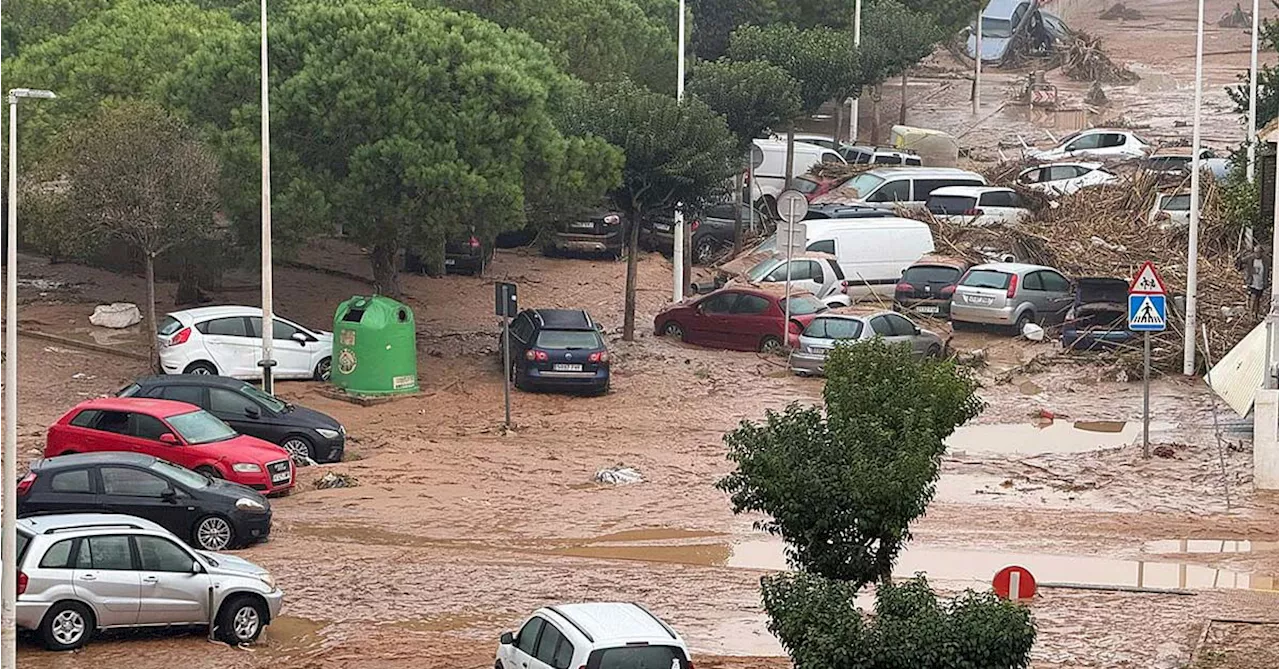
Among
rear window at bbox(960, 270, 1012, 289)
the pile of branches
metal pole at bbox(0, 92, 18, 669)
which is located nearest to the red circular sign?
metal pole at bbox(0, 92, 18, 669)

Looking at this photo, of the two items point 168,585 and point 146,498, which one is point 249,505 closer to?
point 146,498

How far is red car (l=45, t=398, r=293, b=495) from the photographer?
72.8ft

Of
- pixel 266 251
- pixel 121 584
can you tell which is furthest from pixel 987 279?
pixel 121 584

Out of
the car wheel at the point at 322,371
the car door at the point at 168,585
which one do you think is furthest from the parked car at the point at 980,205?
the car door at the point at 168,585

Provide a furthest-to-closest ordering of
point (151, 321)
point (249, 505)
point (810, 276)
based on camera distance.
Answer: point (810, 276) → point (151, 321) → point (249, 505)

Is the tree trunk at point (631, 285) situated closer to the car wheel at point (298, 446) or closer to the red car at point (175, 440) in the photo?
the car wheel at point (298, 446)

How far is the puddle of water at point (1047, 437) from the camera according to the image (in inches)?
1052

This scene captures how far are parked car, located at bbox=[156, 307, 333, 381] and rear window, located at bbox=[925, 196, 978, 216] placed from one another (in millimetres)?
18501

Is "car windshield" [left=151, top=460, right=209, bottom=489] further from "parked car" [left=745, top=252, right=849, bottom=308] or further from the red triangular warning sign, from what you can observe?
"parked car" [left=745, top=252, right=849, bottom=308]

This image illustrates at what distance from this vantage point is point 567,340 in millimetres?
30281

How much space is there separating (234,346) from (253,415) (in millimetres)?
5011

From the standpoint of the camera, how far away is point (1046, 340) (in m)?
34.3

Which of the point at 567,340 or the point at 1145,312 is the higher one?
the point at 1145,312

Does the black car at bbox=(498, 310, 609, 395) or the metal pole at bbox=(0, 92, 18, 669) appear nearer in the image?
the metal pole at bbox=(0, 92, 18, 669)
